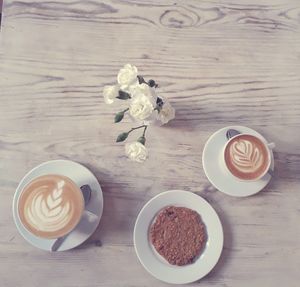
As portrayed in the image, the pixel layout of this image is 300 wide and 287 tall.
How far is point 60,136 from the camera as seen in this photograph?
3.55 feet

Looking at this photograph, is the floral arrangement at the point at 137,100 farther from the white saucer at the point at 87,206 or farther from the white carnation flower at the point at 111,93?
the white saucer at the point at 87,206

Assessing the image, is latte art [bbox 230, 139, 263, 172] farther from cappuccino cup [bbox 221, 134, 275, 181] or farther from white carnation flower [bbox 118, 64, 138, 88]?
white carnation flower [bbox 118, 64, 138, 88]

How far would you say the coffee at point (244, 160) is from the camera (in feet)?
3.37

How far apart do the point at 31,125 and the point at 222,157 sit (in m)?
0.47

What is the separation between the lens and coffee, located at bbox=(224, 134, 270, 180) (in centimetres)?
103

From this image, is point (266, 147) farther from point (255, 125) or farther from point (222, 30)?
point (222, 30)

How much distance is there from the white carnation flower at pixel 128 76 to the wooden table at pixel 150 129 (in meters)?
0.19

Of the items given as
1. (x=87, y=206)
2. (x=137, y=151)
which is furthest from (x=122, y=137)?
(x=87, y=206)

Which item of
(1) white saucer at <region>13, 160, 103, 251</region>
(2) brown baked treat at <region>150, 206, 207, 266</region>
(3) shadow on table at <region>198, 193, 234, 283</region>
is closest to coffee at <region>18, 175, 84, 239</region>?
(1) white saucer at <region>13, 160, 103, 251</region>

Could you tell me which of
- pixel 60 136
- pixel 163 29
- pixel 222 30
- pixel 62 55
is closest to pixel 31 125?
pixel 60 136

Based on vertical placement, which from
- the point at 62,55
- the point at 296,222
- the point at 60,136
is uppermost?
the point at 62,55

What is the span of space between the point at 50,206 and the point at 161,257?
0.28m

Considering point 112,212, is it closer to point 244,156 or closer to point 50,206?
point 50,206

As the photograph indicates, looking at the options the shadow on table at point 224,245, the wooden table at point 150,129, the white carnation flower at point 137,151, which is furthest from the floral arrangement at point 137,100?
the shadow on table at point 224,245
